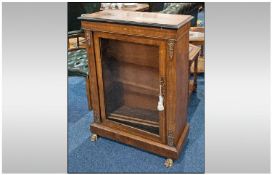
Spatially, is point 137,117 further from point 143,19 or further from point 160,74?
point 143,19

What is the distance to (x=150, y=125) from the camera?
1586mm

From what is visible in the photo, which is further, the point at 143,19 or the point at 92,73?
the point at 92,73

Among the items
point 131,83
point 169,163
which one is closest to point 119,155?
point 169,163

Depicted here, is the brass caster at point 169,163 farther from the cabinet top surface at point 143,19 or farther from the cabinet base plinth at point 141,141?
the cabinet top surface at point 143,19

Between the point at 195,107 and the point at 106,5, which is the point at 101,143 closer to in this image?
the point at 195,107

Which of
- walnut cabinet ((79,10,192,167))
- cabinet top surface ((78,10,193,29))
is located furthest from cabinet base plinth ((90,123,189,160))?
cabinet top surface ((78,10,193,29))

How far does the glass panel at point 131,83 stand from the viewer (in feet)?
4.83

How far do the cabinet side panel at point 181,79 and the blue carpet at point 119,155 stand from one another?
162 millimetres

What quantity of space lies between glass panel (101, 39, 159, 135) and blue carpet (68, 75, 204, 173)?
0.56 feet

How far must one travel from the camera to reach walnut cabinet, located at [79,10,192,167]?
1.29m

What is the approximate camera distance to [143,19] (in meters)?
1.30

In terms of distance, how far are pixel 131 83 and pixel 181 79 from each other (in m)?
0.31

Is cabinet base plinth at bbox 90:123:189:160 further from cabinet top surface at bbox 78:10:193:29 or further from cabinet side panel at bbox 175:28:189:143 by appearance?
cabinet top surface at bbox 78:10:193:29

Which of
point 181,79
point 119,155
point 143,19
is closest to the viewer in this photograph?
point 143,19
